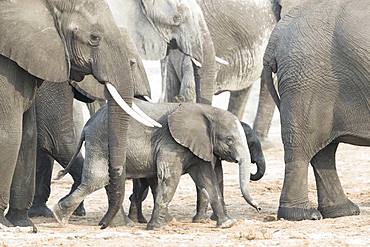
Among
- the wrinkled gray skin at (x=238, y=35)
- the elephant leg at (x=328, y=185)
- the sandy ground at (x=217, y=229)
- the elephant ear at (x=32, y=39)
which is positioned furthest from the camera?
the wrinkled gray skin at (x=238, y=35)

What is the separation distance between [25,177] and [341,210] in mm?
1853

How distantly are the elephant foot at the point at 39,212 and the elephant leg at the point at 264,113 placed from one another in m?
4.43

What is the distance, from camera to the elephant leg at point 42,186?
370 inches

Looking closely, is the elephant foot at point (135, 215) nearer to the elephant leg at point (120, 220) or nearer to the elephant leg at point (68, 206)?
the elephant leg at point (120, 220)

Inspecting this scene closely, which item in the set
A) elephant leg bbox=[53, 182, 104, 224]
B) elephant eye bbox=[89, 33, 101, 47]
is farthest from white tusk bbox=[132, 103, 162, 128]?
elephant leg bbox=[53, 182, 104, 224]

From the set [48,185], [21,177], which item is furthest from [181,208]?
[21,177]

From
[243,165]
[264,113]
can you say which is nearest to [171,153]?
[243,165]

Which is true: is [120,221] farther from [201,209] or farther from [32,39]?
[32,39]

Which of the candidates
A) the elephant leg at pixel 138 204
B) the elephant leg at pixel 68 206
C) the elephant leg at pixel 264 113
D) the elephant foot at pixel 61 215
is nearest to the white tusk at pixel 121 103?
the elephant leg at pixel 68 206

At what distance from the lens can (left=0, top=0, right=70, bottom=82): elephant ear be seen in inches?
310

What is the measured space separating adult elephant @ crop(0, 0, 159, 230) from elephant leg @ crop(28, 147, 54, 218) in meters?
1.27

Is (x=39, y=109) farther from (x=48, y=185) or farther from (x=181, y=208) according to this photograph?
(x=181, y=208)

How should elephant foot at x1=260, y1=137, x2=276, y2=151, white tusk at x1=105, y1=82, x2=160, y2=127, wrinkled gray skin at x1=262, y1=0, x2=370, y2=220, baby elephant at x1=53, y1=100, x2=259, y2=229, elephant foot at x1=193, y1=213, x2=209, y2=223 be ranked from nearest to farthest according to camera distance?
white tusk at x1=105, y1=82, x2=160, y2=127 → baby elephant at x1=53, y1=100, x2=259, y2=229 → wrinkled gray skin at x1=262, y1=0, x2=370, y2=220 → elephant foot at x1=193, y1=213, x2=209, y2=223 → elephant foot at x1=260, y1=137, x2=276, y2=151

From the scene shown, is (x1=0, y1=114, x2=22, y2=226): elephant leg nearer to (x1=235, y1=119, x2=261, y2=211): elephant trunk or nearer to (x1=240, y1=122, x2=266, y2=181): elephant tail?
(x1=235, y1=119, x2=261, y2=211): elephant trunk
